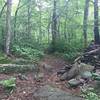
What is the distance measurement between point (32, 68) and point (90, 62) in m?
3.08

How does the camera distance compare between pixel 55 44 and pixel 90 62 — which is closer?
pixel 90 62

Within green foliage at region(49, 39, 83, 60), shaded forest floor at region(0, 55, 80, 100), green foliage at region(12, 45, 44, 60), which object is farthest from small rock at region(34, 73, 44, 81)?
green foliage at region(49, 39, 83, 60)

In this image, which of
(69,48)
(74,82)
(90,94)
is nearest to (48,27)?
(69,48)

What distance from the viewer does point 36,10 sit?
20781 mm

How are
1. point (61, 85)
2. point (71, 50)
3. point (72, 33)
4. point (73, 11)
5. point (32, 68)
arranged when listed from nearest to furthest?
point (61, 85)
point (32, 68)
point (71, 50)
point (73, 11)
point (72, 33)

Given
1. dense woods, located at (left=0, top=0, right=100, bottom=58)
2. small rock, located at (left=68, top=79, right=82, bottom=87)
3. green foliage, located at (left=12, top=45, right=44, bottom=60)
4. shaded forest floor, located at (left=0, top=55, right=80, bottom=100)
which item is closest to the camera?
shaded forest floor, located at (left=0, top=55, right=80, bottom=100)

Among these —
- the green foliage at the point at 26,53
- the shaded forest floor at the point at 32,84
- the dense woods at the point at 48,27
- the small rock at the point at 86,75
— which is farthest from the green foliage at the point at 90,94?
the dense woods at the point at 48,27

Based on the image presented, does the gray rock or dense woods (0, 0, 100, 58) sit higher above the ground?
dense woods (0, 0, 100, 58)

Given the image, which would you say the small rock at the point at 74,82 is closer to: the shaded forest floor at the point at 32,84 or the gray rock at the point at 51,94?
the shaded forest floor at the point at 32,84

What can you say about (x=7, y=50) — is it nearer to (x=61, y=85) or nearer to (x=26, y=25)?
(x=61, y=85)

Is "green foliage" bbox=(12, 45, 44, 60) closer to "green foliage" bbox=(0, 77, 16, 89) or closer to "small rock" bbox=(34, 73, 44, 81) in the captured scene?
"small rock" bbox=(34, 73, 44, 81)

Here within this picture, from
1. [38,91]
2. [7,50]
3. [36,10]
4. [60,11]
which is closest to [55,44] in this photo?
[60,11]

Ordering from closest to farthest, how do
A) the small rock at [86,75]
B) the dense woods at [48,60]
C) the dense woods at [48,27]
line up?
1. the dense woods at [48,60]
2. the small rock at [86,75]
3. the dense woods at [48,27]

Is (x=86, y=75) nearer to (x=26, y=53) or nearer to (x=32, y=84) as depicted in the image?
(x=32, y=84)
